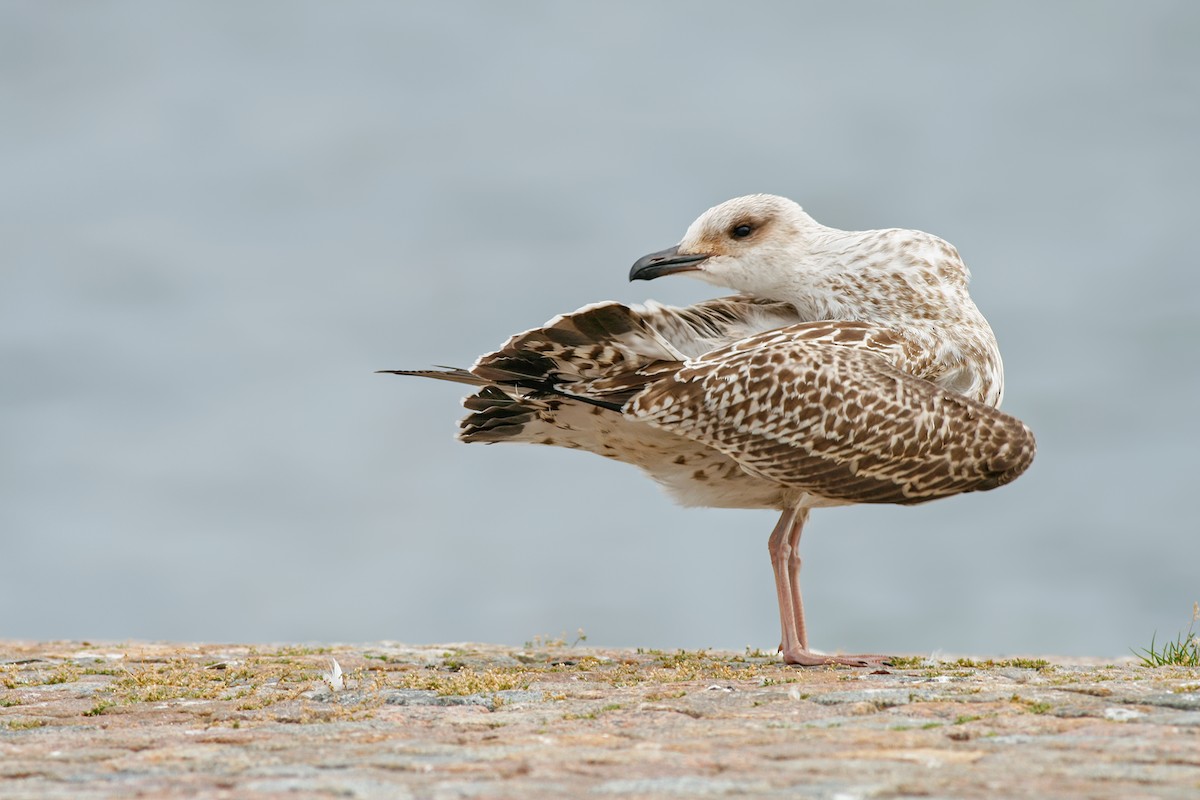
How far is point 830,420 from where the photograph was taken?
26.6ft

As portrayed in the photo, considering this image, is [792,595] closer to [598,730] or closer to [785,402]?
[785,402]

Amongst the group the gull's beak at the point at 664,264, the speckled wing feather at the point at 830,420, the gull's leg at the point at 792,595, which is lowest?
the gull's leg at the point at 792,595

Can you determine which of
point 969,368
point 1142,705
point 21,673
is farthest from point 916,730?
point 21,673

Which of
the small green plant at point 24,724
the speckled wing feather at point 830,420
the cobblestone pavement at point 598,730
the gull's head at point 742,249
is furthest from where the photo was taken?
the gull's head at point 742,249

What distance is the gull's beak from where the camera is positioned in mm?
9312

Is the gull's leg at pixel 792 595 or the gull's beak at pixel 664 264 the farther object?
the gull's beak at pixel 664 264

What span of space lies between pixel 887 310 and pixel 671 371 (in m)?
1.65

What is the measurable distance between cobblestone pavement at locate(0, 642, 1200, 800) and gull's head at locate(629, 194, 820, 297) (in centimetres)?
253

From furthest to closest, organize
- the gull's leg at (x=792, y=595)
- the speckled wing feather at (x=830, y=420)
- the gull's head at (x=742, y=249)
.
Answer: the gull's head at (x=742, y=249), the gull's leg at (x=792, y=595), the speckled wing feather at (x=830, y=420)

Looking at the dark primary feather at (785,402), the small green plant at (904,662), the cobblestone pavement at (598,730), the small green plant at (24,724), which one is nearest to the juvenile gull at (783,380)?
the dark primary feather at (785,402)

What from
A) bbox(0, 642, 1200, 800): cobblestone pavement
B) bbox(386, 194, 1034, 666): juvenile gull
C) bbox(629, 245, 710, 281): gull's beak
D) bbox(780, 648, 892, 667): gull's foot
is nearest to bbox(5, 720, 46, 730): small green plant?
bbox(0, 642, 1200, 800): cobblestone pavement

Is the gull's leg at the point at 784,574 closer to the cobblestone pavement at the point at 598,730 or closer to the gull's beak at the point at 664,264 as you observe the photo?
the cobblestone pavement at the point at 598,730

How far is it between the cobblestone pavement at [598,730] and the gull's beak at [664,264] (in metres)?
2.56

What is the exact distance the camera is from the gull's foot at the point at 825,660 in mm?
8297
